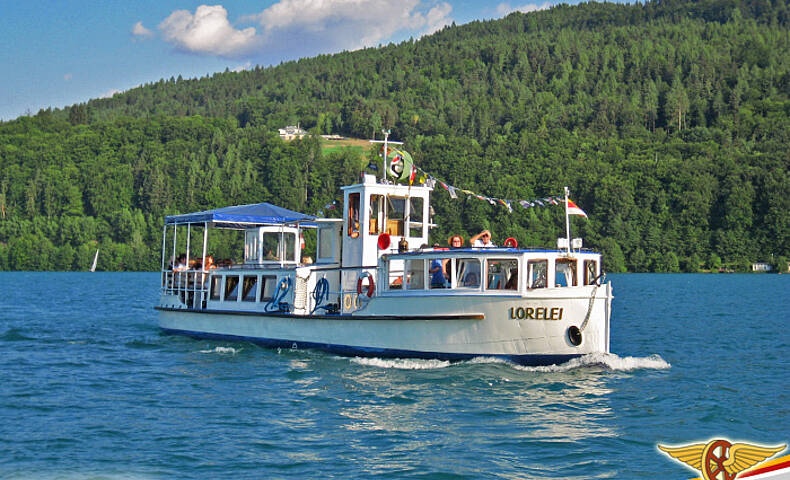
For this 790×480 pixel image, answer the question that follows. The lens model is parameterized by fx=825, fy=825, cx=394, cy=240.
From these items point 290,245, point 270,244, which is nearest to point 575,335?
point 290,245

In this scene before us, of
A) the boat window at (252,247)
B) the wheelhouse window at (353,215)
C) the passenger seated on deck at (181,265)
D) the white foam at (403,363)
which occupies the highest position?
the wheelhouse window at (353,215)

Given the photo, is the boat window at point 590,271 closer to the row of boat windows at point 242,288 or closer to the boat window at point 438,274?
the boat window at point 438,274

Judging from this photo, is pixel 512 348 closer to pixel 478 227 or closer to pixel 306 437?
pixel 306 437

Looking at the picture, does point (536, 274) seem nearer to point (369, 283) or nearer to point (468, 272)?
point (468, 272)

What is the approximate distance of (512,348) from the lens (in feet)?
66.1

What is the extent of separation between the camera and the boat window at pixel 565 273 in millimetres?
20906

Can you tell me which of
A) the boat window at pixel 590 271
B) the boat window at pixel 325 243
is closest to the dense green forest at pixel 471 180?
the boat window at pixel 325 243

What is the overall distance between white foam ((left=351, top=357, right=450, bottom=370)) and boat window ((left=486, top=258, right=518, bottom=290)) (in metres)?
2.34

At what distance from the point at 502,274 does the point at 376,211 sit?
5150mm

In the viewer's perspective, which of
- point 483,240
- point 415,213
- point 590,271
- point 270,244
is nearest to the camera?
point 590,271

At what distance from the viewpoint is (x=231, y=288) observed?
2745 cm

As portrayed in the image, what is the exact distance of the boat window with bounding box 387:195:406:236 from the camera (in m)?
24.7

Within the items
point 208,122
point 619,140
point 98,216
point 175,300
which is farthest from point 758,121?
point 175,300

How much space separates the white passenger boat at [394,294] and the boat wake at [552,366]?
0.17 meters
